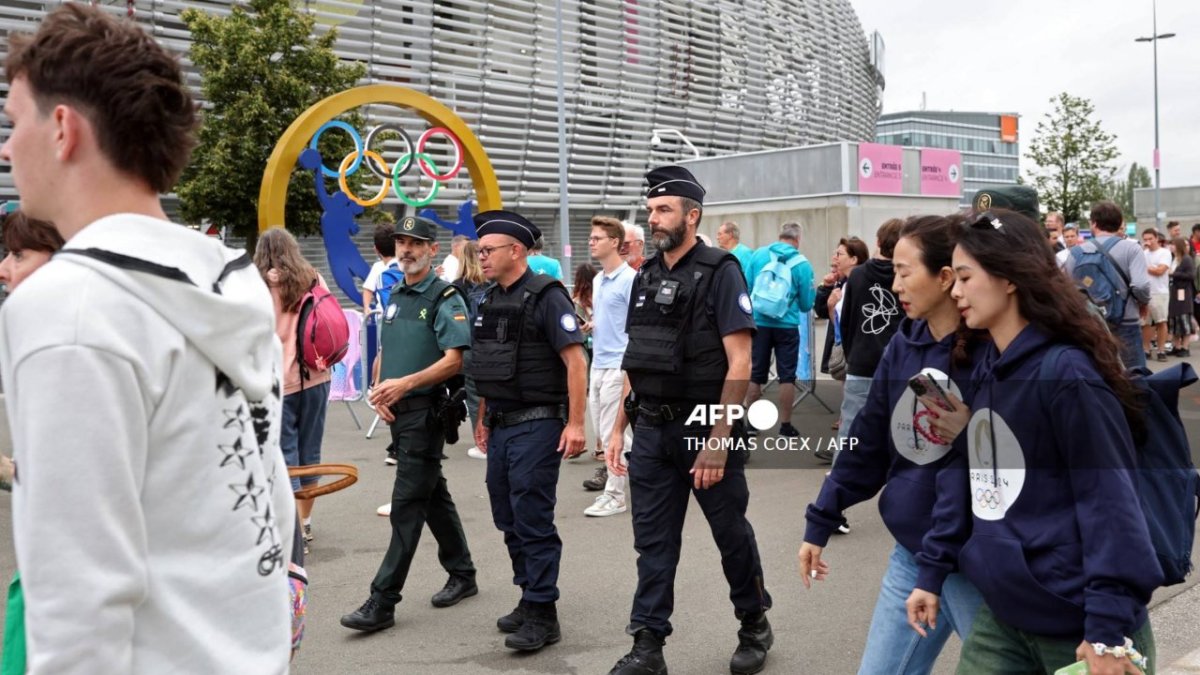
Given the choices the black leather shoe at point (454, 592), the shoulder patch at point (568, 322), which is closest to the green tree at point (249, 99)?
the black leather shoe at point (454, 592)

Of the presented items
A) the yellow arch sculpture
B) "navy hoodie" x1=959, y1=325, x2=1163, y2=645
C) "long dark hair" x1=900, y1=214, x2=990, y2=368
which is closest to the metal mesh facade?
the yellow arch sculpture

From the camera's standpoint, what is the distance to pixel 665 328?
472 centimetres

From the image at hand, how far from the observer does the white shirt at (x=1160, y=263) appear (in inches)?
628

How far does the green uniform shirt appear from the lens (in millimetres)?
5613

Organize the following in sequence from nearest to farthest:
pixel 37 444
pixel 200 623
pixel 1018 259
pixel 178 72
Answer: pixel 37 444 < pixel 200 623 < pixel 178 72 < pixel 1018 259

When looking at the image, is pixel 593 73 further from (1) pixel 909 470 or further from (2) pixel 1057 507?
(2) pixel 1057 507

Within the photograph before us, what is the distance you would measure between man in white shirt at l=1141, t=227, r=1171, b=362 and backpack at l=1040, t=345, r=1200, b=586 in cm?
1456

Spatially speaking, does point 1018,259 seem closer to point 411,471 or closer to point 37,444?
point 37,444

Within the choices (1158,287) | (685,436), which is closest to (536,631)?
(685,436)

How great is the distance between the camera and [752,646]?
4.76m

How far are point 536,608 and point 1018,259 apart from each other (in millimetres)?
3183

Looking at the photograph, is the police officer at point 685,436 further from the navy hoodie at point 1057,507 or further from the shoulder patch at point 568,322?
the navy hoodie at point 1057,507

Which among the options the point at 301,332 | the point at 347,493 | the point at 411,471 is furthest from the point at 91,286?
the point at 347,493

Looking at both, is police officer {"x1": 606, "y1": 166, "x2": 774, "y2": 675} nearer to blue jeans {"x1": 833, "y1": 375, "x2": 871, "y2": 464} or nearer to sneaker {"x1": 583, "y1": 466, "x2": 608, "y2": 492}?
blue jeans {"x1": 833, "y1": 375, "x2": 871, "y2": 464}
